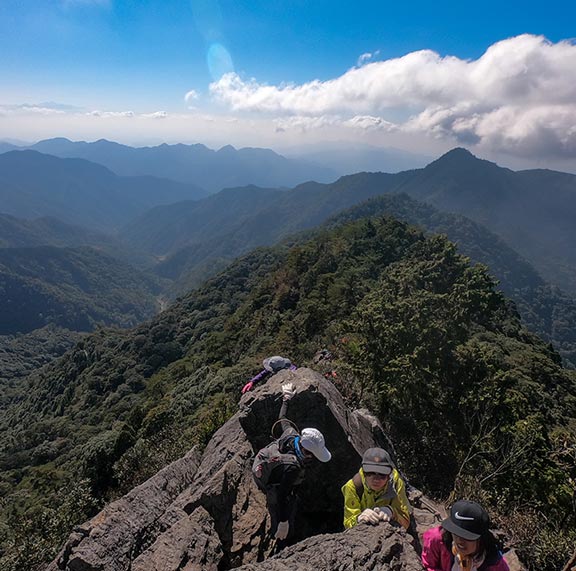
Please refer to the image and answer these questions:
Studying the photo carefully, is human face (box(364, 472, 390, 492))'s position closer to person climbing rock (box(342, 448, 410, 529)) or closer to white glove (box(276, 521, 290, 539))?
person climbing rock (box(342, 448, 410, 529))

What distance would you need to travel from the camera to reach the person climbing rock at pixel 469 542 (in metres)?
4.61

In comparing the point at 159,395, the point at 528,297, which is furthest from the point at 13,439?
the point at 528,297

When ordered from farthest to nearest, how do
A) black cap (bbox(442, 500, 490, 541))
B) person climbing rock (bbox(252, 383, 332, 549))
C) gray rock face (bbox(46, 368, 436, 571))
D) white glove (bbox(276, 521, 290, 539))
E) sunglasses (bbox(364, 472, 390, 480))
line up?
1. white glove (bbox(276, 521, 290, 539))
2. person climbing rock (bbox(252, 383, 332, 549))
3. sunglasses (bbox(364, 472, 390, 480))
4. gray rock face (bbox(46, 368, 436, 571))
5. black cap (bbox(442, 500, 490, 541))

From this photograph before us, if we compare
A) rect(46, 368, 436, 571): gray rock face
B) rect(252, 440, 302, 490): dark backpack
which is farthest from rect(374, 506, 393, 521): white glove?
rect(252, 440, 302, 490): dark backpack

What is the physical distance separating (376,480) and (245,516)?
11.0 feet

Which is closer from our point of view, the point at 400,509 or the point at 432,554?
the point at 432,554

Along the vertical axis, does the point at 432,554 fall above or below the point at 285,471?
above

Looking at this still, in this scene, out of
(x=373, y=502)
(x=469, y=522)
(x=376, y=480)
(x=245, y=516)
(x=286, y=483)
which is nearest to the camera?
(x=469, y=522)

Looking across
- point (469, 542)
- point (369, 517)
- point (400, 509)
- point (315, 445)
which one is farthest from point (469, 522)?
point (315, 445)

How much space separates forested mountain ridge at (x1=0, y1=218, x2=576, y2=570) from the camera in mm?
12906

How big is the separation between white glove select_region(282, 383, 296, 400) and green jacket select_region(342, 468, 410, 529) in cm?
276

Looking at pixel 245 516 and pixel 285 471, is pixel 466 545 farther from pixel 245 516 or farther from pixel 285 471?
pixel 245 516

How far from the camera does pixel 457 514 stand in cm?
468

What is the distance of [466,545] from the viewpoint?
4.68 meters
